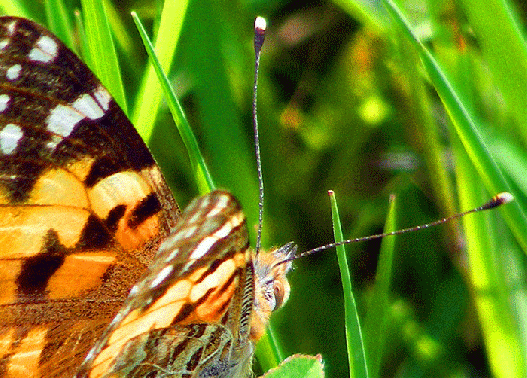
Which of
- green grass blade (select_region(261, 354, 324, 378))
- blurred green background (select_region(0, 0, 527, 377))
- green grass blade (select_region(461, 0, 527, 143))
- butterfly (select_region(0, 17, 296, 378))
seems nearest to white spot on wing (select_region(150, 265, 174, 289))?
butterfly (select_region(0, 17, 296, 378))

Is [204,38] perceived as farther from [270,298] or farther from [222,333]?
[222,333]

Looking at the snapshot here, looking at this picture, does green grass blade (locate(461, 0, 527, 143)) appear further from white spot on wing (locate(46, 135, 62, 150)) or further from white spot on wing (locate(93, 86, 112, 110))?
white spot on wing (locate(46, 135, 62, 150))

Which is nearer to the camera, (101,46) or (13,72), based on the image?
(13,72)

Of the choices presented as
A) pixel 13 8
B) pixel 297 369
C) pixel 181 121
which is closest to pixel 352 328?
pixel 297 369

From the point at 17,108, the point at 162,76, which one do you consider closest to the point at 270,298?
the point at 162,76

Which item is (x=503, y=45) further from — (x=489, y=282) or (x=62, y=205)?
(x=62, y=205)
